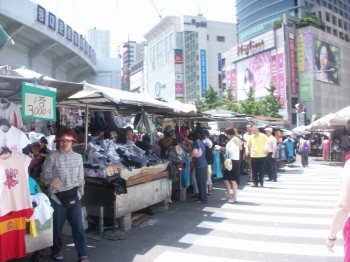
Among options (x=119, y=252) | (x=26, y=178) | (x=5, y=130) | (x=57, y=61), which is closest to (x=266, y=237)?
(x=119, y=252)

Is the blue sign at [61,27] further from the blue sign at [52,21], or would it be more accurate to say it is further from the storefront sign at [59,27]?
the blue sign at [52,21]

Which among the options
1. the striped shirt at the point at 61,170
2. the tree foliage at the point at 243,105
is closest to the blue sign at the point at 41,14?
the striped shirt at the point at 61,170

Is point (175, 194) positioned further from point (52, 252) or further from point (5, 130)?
point (5, 130)

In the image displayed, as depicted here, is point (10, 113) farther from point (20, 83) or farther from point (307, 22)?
point (307, 22)

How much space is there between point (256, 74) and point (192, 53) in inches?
980

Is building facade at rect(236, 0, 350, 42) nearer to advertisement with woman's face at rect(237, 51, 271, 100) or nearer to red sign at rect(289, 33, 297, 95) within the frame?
advertisement with woman's face at rect(237, 51, 271, 100)

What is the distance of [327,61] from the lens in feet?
208

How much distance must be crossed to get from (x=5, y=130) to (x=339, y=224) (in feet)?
13.0

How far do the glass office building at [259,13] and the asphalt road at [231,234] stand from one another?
74692 mm

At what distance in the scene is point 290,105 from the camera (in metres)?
57.7

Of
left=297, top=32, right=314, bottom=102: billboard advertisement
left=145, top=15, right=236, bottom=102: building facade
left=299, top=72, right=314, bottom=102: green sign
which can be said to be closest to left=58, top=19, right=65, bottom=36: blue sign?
left=297, top=32, right=314, bottom=102: billboard advertisement

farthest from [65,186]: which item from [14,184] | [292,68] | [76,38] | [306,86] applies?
[306,86]

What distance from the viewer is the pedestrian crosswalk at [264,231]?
16.5 ft

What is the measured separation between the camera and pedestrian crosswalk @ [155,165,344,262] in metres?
5.02
